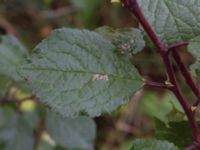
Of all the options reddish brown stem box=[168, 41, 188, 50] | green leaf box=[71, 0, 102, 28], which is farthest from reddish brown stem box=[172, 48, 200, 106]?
green leaf box=[71, 0, 102, 28]

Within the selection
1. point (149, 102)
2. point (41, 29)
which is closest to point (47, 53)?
point (149, 102)

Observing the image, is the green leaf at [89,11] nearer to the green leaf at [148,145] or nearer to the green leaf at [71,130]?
the green leaf at [71,130]

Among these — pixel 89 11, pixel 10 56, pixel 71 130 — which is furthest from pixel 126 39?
pixel 89 11

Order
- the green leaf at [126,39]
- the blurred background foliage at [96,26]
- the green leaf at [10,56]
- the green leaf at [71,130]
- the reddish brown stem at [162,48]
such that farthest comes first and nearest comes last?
the blurred background foliage at [96,26], the green leaf at [71,130], the green leaf at [10,56], the green leaf at [126,39], the reddish brown stem at [162,48]

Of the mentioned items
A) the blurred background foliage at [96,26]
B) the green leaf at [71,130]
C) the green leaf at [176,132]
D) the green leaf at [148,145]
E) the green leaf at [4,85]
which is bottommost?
the blurred background foliage at [96,26]

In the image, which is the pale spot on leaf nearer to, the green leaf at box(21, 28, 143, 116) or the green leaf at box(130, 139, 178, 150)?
the green leaf at box(21, 28, 143, 116)

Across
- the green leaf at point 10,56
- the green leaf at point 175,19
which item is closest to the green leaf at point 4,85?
the green leaf at point 10,56

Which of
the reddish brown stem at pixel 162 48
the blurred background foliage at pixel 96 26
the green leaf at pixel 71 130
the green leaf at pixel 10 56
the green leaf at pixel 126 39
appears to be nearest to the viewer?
the reddish brown stem at pixel 162 48
